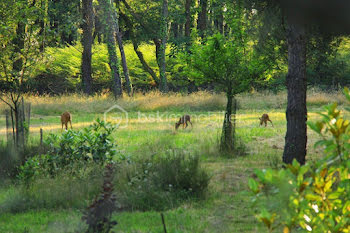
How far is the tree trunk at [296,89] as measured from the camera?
774cm

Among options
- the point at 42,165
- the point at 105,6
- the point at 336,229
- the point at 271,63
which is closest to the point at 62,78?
the point at 105,6

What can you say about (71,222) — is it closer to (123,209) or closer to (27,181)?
(123,209)

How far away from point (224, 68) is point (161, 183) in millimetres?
4137

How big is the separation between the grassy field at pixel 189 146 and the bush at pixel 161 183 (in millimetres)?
216

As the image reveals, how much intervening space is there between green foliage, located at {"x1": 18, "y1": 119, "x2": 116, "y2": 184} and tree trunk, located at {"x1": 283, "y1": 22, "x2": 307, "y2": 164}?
2.78m

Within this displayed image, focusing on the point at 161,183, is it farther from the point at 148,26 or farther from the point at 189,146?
the point at 148,26

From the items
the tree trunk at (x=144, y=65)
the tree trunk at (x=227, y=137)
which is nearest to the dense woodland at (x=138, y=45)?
the tree trunk at (x=144, y=65)

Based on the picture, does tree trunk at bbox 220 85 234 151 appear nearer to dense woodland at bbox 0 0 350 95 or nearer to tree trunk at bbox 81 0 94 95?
dense woodland at bbox 0 0 350 95

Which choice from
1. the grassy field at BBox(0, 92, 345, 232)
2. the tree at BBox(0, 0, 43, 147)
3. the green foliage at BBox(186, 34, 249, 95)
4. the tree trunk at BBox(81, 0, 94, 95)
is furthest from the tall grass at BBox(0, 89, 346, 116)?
the green foliage at BBox(186, 34, 249, 95)

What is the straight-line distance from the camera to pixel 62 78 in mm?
33250

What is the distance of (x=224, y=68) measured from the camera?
33.9ft

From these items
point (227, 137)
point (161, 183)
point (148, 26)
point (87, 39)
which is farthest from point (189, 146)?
point (148, 26)

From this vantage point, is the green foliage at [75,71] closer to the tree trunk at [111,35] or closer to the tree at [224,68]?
the tree trunk at [111,35]

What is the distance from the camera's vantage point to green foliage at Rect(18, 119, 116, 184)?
734cm
